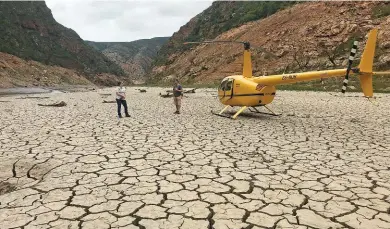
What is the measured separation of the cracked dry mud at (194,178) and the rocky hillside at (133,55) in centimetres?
13704

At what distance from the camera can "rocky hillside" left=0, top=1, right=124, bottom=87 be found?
80.1 meters

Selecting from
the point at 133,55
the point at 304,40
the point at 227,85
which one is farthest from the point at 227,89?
the point at 133,55

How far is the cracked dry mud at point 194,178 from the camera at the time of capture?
12.6 ft

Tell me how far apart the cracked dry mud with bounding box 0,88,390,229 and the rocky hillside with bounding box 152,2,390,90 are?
28.6 m

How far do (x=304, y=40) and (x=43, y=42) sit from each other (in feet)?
244

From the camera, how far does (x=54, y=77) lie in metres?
75.9

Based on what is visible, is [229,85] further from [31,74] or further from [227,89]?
[31,74]

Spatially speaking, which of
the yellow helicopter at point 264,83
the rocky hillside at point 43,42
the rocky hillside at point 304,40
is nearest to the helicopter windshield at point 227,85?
the yellow helicopter at point 264,83

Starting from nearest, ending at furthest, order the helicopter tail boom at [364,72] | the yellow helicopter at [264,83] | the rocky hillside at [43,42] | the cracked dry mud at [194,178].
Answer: the cracked dry mud at [194,178], the helicopter tail boom at [364,72], the yellow helicopter at [264,83], the rocky hillside at [43,42]

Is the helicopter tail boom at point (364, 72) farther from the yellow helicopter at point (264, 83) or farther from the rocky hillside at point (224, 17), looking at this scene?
the rocky hillside at point (224, 17)

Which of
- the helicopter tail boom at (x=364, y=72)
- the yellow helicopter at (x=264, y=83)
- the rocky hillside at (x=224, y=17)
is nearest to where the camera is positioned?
the helicopter tail boom at (x=364, y=72)

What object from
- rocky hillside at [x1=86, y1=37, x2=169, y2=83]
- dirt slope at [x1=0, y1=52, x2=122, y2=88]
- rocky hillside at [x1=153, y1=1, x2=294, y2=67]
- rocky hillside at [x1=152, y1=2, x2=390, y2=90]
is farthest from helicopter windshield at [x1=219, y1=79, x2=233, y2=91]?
rocky hillside at [x1=86, y1=37, x2=169, y2=83]

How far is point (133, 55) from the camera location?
175875mm

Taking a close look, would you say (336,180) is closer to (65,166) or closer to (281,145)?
(281,145)
